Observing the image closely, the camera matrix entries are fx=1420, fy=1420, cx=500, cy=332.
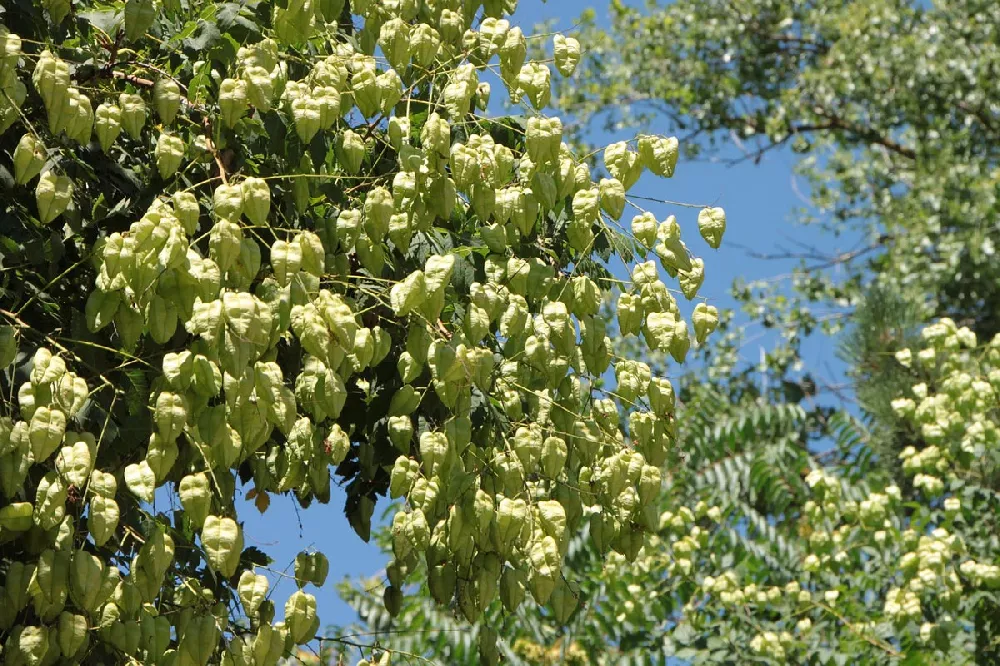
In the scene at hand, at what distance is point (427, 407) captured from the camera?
2688mm

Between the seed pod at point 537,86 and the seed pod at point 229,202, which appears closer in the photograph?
the seed pod at point 229,202

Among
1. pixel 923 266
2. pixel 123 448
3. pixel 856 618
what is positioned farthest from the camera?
pixel 923 266

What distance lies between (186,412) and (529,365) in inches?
27.8

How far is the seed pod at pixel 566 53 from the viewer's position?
255 centimetres

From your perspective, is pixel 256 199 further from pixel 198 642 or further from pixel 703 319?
pixel 703 319

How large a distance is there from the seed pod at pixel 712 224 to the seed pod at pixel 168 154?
0.94 m

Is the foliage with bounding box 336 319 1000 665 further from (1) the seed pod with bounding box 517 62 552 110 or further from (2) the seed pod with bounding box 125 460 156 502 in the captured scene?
(2) the seed pod with bounding box 125 460 156 502

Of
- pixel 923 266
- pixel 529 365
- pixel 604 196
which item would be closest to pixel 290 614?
pixel 529 365

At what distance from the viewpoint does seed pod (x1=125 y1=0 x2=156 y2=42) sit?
228 cm

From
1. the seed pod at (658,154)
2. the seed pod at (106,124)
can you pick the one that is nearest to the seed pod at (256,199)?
the seed pod at (106,124)

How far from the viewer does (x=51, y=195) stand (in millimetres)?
2189

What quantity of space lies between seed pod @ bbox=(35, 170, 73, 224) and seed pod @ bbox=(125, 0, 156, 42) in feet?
0.87

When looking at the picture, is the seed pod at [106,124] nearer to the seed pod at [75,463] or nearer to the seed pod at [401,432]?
the seed pod at [75,463]

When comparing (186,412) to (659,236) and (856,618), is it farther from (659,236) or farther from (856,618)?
(856,618)
